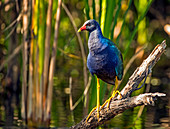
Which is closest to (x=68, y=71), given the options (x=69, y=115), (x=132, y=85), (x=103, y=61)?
(x=69, y=115)

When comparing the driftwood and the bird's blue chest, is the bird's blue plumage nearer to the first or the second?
the bird's blue chest

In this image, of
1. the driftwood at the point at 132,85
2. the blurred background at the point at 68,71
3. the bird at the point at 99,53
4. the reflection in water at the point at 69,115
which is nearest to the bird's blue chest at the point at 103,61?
the bird at the point at 99,53

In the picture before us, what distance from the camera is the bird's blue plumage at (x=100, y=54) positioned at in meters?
3.02

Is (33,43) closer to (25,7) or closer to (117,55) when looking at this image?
(25,7)

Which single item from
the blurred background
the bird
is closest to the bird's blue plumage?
the bird

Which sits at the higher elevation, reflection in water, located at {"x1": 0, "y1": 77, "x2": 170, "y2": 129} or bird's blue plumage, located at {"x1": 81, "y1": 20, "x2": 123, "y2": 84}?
bird's blue plumage, located at {"x1": 81, "y1": 20, "x2": 123, "y2": 84}

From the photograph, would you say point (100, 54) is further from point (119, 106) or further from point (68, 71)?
point (68, 71)

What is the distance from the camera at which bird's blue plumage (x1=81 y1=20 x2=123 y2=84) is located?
3.02m

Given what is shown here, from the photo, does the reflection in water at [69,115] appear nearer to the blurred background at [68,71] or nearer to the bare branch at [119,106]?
the blurred background at [68,71]

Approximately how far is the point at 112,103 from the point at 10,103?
3274 millimetres

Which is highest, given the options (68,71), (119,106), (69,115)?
(68,71)

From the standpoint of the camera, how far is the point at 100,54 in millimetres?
3037

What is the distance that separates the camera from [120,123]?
16.1 feet

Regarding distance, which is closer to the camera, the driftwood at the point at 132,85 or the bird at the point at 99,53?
the driftwood at the point at 132,85
